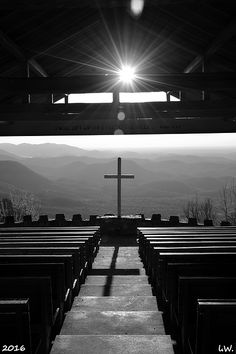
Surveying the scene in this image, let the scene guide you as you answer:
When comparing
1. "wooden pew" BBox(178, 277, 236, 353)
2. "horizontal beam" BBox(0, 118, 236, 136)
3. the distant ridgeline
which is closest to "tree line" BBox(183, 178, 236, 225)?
the distant ridgeline

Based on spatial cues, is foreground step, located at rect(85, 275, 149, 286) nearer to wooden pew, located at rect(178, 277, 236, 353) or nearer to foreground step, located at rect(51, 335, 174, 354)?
foreground step, located at rect(51, 335, 174, 354)

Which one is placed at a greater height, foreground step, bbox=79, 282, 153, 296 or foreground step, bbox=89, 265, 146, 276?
foreground step, bbox=79, 282, 153, 296

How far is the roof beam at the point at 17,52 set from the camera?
252 inches

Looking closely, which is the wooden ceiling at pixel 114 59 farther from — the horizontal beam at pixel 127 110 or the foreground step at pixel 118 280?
the foreground step at pixel 118 280

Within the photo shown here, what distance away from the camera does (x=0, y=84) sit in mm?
6969

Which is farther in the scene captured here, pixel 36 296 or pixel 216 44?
pixel 216 44

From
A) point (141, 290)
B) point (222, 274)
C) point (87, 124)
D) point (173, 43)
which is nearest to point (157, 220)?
point (87, 124)

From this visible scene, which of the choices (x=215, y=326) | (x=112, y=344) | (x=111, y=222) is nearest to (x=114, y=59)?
(x=111, y=222)

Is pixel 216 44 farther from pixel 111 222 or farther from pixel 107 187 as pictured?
pixel 107 187

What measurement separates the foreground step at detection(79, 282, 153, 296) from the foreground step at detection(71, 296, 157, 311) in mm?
267

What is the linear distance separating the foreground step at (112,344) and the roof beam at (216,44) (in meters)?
4.73

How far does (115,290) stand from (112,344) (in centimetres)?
211

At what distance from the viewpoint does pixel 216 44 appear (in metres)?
6.92

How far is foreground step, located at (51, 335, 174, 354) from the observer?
3191 mm
